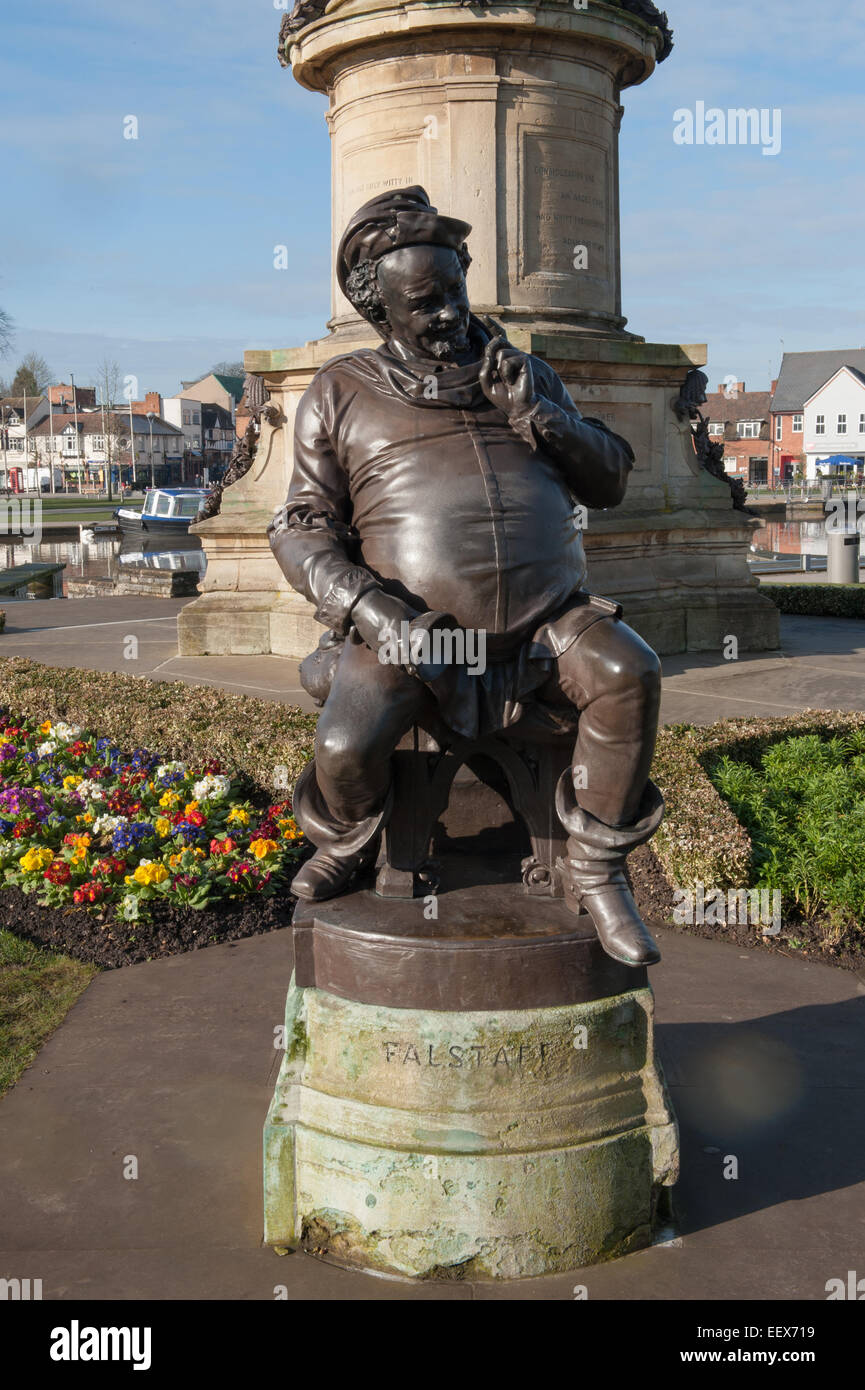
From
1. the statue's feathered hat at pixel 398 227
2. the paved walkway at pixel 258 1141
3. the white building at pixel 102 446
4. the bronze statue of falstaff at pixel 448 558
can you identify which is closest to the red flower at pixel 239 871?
the paved walkway at pixel 258 1141

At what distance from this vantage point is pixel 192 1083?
4289 mm

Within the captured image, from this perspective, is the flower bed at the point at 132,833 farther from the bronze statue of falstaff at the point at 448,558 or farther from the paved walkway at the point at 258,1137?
the bronze statue of falstaff at the point at 448,558

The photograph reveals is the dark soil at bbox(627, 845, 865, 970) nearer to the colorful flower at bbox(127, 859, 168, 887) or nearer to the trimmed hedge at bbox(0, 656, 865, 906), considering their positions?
the trimmed hedge at bbox(0, 656, 865, 906)

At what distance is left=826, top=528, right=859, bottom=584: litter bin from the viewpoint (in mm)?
18734

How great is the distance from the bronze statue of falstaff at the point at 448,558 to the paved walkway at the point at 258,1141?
0.83 meters

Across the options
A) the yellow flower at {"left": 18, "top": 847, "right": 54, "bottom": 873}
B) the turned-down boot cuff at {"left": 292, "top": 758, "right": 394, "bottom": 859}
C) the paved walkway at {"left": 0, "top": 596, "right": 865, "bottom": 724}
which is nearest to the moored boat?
the paved walkway at {"left": 0, "top": 596, "right": 865, "bottom": 724}

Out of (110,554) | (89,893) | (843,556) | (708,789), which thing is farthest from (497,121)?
(110,554)

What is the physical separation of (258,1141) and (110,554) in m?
31.1

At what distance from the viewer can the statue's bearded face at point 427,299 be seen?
3496 millimetres

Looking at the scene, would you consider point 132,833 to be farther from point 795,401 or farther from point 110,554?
point 795,401

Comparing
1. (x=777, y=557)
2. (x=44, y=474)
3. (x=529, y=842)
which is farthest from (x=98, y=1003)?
(x=44, y=474)

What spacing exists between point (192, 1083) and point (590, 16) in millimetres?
8462

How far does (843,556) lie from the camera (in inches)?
738

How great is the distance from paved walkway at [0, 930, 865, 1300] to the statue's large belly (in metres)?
1.64
